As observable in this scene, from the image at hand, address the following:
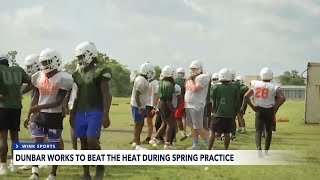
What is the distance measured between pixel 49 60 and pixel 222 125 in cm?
394

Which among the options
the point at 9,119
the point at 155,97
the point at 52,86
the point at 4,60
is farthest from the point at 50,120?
the point at 155,97

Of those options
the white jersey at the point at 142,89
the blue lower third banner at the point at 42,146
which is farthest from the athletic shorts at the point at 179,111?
the blue lower third banner at the point at 42,146

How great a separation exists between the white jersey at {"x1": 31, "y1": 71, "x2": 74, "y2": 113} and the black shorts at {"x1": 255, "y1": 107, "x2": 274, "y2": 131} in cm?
466

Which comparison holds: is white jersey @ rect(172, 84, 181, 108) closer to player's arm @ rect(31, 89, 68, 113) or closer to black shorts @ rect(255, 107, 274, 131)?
black shorts @ rect(255, 107, 274, 131)

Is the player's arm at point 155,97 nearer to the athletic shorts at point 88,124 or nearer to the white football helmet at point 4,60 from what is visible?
the white football helmet at point 4,60

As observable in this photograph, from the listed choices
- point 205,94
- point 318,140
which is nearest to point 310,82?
point 318,140

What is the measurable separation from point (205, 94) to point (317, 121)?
1276cm

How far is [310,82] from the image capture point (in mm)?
23141

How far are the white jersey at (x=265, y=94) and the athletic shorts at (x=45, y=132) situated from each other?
4622mm

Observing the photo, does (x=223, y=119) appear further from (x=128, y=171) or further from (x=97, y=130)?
(x=97, y=130)

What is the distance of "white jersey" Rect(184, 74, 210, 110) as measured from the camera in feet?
37.7

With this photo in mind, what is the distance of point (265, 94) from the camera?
10906 mm

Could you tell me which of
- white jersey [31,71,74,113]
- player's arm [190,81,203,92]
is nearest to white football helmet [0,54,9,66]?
white jersey [31,71,74,113]

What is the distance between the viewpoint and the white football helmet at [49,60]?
7.82 meters
